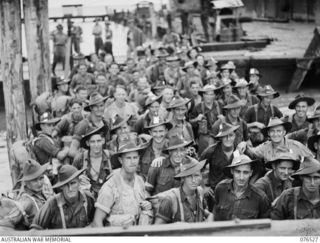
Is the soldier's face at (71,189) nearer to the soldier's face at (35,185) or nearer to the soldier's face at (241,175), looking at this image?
the soldier's face at (35,185)

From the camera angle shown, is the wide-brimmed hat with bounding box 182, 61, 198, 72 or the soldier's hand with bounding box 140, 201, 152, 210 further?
the wide-brimmed hat with bounding box 182, 61, 198, 72

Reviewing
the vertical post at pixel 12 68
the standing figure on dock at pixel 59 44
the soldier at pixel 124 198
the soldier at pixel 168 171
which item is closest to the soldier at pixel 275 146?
the soldier at pixel 168 171

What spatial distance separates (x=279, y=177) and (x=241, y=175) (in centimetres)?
72

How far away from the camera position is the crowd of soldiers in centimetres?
610

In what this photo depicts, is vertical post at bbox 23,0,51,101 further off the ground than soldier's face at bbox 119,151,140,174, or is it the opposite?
vertical post at bbox 23,0,51,101

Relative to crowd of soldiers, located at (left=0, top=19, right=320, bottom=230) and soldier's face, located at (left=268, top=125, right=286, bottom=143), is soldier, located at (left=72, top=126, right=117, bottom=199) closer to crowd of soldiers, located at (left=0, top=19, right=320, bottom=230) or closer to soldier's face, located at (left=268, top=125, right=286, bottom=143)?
crowd of soldiers, located at (left=0, top=19, right=320, bottom=230)

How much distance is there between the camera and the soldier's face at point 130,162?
6.46 metres

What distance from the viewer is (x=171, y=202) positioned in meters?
6.03

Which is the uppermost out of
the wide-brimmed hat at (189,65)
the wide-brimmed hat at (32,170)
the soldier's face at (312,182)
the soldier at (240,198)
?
the wide-brimmed hat at (189,65)

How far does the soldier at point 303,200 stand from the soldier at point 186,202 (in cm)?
71

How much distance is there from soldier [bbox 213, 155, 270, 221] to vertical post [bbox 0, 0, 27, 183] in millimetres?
5464

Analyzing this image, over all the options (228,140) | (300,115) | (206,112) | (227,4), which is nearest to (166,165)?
(228,140)

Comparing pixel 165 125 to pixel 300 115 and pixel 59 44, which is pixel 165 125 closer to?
pixel 300 115

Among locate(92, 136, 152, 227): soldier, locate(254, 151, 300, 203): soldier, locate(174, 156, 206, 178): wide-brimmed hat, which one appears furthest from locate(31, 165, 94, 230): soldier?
locate(254, 151, 300, 203): soldier
